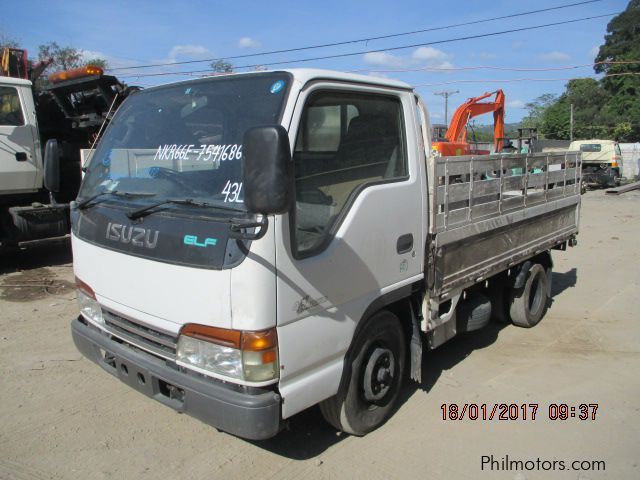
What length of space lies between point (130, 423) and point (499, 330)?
147 inches

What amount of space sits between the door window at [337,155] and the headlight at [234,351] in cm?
47

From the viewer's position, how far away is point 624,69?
50.2 metres

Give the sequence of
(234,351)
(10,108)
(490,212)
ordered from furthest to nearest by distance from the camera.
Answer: (10,108)
(490,212)
(234,351)

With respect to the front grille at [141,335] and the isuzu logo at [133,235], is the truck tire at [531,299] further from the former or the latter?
the isuzu logo at [133,235]

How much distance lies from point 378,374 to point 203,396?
1221 millimetres

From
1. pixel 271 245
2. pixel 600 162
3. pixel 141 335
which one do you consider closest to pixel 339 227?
pixel 271 245

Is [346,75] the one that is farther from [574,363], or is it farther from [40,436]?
[574,363]

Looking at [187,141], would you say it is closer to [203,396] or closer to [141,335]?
[141,335]

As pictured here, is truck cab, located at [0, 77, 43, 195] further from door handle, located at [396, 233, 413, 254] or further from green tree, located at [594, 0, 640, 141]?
green tree, located at [594, 0, 640, 141]

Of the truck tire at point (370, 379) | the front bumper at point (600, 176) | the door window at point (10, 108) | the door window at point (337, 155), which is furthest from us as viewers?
the front bumper at point (600, 176)

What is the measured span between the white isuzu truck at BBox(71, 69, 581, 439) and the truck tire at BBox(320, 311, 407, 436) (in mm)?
13

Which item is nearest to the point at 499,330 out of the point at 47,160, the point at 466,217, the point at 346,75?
the point at 466,217

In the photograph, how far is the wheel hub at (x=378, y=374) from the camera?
3084 mm

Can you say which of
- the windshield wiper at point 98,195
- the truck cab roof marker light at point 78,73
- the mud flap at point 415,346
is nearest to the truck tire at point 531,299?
the mud flap at point 415,346
